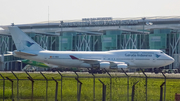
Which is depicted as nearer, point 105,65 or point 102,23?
point 105,65

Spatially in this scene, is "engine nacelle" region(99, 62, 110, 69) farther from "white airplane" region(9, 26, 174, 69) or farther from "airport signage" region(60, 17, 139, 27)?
"airport signage" region(60, 17, 139, 27)

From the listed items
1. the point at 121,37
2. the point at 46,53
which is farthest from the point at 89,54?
the point at 121,37

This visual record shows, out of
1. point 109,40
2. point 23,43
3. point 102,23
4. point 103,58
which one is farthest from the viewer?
point 102,23

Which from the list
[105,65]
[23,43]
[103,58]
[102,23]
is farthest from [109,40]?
[102,23]

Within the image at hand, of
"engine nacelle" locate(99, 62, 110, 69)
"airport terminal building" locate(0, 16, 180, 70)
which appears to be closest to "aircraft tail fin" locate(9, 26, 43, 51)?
"engine nacelle" locate(99, 62, 110, 69)

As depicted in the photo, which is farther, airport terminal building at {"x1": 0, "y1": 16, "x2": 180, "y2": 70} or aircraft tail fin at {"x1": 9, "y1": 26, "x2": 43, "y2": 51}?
airport terminal building at {"x1": 0, "y1": 16, "x2": 180, "y2": 70}

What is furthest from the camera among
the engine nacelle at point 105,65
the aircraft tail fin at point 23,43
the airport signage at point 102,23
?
the airport signage at point 102,23

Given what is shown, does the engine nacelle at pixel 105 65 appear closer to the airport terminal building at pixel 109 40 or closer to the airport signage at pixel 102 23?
the airport terminal building at pixel 109 40

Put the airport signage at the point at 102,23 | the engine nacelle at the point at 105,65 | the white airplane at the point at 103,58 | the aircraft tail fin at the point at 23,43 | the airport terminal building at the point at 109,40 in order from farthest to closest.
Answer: the airport signage at the point at 102,23, the airport terminal building at the point at 109,40, the aircraft tail fin at the point at 23,43, the white airplane at the point at 103,58, the engine nacelle at the point at 105,65

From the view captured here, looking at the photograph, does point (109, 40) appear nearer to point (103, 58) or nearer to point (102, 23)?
point (103, 58)

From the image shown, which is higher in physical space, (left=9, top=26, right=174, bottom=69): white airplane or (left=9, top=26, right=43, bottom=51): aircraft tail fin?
(left=9, top=26, right=43, bottom=51): aircraft tail fin

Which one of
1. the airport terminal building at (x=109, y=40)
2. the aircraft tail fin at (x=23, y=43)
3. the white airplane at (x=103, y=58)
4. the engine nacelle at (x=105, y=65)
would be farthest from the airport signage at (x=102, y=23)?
the engine nacelle at (x=105, y=65)

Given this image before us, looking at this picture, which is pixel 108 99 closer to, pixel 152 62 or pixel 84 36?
pixel 152 62

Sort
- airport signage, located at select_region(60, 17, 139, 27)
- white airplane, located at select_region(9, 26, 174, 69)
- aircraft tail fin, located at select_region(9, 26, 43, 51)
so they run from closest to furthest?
white airplane, located at select_region(9, 26, 174, 69) → aircraft tail fin, located at select_region(9, 26, 43, 51) → airport signage, located at select_region(60, 17, 139, 27)
